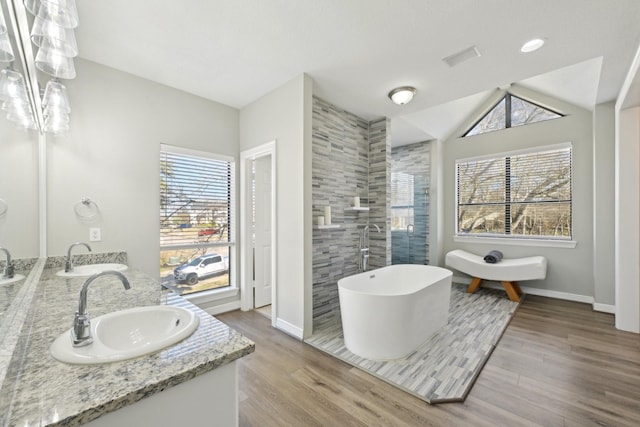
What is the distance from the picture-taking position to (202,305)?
10.8 ft

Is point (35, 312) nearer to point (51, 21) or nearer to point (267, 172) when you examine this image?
point (51, 21)

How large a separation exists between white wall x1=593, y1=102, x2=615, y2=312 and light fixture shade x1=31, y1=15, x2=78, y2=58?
5.22m

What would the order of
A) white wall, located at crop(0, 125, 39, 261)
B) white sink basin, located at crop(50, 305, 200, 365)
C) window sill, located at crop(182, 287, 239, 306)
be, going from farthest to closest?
window sill, located at crop(182, 287, 239, 306), white wall, located at crop(0, 125, 39, 261), white sink basin, located at crop(50, 305, 200, 365)

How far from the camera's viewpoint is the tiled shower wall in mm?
3244

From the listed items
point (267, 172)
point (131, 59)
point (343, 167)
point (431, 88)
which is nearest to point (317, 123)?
point (343, 167)

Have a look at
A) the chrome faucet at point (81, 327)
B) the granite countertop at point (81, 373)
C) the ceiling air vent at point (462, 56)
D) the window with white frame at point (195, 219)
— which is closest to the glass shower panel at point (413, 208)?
the ceiling air vent at point (462, 56)

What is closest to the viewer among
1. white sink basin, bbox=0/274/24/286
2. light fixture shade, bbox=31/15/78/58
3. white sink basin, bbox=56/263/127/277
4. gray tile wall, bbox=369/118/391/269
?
light fixture shade, bbox=31/15/78/58

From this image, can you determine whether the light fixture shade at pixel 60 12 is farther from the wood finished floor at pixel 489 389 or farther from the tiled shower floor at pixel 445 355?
the tiled shower floor at pixel 445 355

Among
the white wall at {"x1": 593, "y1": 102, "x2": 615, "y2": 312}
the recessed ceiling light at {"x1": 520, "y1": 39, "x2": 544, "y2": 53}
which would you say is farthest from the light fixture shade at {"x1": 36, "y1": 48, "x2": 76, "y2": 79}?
the white wall at {"x1": 593, "y1": 102, "x2": 615, "y2": 312}

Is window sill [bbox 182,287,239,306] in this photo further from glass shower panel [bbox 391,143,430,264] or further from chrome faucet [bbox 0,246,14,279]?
glass shower panel [bbox 391,143,430,264]

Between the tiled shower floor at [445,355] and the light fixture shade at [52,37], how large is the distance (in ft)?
8.89

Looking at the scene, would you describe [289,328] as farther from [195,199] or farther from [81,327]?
[81,327]

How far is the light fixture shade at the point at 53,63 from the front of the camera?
1235 millimetres

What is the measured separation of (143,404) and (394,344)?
2044 mm
